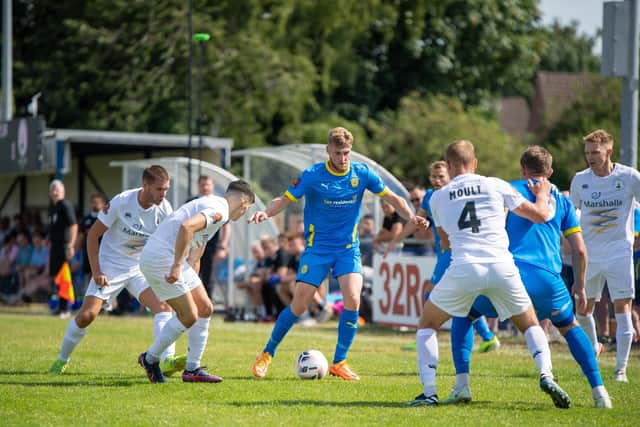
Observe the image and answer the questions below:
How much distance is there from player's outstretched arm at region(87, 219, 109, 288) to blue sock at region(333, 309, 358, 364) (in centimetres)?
233

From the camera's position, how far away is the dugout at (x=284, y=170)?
1898cm

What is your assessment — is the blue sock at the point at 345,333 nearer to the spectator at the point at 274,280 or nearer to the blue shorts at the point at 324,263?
the blue shorts at the point at 324,263

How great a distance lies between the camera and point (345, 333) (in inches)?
402

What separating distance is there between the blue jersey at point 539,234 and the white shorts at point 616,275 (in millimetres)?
2152

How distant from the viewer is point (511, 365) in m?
11.6

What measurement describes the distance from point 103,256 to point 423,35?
32490 millimetres

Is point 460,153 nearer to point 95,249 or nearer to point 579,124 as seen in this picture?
point 95,249

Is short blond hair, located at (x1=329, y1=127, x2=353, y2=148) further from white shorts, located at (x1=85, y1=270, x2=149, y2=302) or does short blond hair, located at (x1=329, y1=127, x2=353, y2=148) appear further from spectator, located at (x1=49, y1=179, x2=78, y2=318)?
spectator, located at (x1=49, y1=179, x2=78, y2=318)

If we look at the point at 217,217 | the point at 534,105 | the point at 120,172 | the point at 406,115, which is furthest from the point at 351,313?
the point at 534,105

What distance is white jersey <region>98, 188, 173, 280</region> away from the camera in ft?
33.4

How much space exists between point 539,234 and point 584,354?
0.99 m

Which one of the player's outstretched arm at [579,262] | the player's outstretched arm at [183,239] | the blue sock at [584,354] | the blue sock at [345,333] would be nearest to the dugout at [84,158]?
the blue sock at [345,333]

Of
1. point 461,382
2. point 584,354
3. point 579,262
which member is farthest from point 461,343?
point 579,262

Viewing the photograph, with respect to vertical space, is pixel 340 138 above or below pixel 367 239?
above
